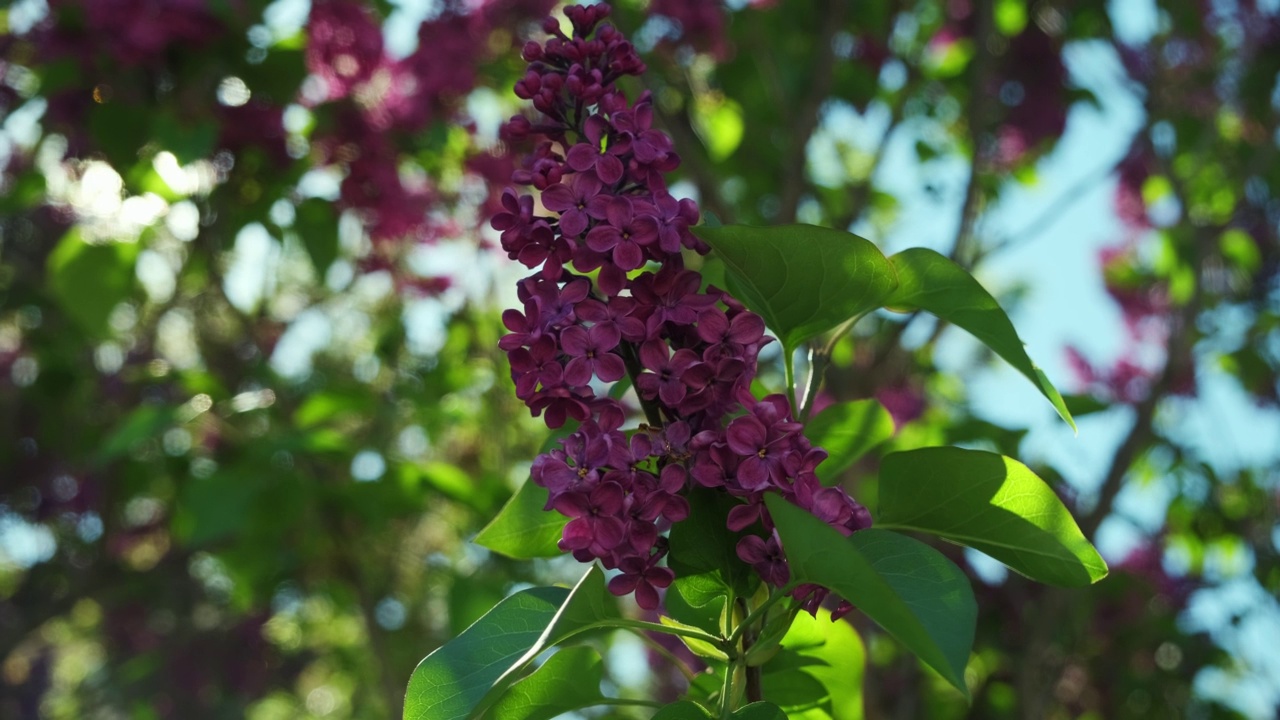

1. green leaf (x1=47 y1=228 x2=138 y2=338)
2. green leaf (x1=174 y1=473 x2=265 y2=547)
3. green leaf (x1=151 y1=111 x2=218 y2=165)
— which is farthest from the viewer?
green leaf (x1=47 y1=228 x2=138 y2=338)

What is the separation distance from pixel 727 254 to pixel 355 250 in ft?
8.75

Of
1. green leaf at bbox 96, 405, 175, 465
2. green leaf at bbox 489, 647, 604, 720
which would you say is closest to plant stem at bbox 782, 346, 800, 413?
green leaf at bbox 489, 647, 604, 720

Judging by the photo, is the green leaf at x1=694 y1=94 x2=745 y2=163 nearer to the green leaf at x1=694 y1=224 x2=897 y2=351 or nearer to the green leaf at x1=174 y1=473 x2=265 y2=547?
the green leaf at x1=174 y1=473 x2=265 y2=547

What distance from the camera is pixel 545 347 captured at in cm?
72

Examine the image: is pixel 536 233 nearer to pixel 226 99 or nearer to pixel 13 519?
pixel 226 99

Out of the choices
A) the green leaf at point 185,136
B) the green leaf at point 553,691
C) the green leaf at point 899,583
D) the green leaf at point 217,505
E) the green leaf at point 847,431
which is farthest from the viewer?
the green leaf at point 185,136

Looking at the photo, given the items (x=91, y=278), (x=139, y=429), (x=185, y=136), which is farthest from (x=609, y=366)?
(x=91, y=278)

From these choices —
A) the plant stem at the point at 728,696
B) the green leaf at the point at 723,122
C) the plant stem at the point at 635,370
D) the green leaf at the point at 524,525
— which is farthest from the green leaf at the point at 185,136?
the plant stem at the point at 728,696

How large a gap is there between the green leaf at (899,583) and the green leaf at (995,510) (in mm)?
103

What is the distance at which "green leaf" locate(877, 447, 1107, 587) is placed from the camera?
73cm

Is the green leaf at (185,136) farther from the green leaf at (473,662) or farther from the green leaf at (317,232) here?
the green leaf at (473,662)

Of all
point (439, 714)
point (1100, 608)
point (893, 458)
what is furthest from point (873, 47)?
point (439, 714)

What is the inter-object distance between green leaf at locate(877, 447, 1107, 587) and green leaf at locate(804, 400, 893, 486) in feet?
0.37

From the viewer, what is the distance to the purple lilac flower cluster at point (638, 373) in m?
0.70
